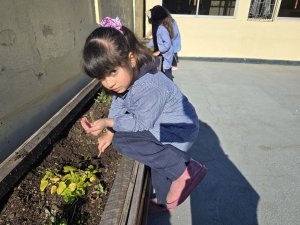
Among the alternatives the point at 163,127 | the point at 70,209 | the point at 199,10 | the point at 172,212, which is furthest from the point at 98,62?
the point at 199,10

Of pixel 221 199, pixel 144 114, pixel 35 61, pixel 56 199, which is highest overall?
pixel 35 61

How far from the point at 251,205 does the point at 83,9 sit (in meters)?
3.25

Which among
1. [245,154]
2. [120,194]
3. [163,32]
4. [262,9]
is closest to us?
[120,194]

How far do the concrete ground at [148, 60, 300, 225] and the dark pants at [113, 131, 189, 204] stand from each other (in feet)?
1.59

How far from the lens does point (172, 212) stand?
2.15 metres

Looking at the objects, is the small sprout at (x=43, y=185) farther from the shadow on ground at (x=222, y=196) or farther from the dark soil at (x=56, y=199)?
the shadow on ground at (x=222, y=196)

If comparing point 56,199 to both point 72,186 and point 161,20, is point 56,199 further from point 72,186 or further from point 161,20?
point 161,20

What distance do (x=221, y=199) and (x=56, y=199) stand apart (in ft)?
4.85

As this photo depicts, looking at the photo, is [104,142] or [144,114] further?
[104,142]

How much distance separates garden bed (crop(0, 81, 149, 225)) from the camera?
1532mm

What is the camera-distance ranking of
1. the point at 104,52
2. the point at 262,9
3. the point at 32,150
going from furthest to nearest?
the point at 262,9, the point at 32,150, the point at 104,52

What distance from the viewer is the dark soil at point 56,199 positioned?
155cm

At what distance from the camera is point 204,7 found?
24.1ft

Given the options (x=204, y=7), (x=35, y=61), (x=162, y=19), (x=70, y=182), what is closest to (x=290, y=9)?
(x=204, y=7)
